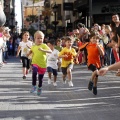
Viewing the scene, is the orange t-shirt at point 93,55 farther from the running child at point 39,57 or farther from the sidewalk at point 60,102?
the running child at point 39,57

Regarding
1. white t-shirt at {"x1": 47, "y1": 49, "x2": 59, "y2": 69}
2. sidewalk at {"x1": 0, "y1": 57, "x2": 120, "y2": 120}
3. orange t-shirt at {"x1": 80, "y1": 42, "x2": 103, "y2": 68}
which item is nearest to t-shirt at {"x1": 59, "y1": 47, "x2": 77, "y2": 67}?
white t-shirt at {"x1": 47, "y1": 49, "x2": 59, "y2": 69}

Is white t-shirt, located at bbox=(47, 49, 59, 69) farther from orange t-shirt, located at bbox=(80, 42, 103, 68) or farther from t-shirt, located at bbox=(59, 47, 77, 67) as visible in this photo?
orange t-shirt, located at bbox=(80, 42, 103, 68)

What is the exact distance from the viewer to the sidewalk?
9.17 meters

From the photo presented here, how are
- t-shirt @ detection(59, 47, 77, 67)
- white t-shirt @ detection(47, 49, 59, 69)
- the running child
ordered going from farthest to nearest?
white t-shirt @ detection(47, 49, 59, 69)
t-shirt @ detection(59, 47, 77, 67)
the running child

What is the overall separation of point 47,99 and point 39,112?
1904 mm

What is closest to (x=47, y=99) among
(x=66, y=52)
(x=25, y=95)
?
(x=25, y=95)

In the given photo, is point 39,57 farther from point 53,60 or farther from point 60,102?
point 53,60

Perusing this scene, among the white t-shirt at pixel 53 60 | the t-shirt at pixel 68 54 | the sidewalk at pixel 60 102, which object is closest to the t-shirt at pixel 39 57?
the sidewalk at pixel 60 102

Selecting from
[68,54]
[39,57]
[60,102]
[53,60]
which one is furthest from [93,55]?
[53,60]

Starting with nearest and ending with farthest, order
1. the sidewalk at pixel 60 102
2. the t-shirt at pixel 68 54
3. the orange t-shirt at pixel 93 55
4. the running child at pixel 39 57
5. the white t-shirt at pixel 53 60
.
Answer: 1. the sidewalk at pixel 60 102
2. the running child at pixel 39 57
3. the orange t-shirt at pixel 93 55
4. the t-shirt at pixel 68 54
5. the white t-shirt at pixel 53 60

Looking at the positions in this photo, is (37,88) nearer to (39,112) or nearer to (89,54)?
(89,54)

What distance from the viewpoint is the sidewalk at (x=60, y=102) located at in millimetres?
9172

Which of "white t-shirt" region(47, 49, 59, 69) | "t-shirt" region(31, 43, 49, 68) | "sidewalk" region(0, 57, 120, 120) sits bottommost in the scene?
"sidewalk" region(0, 57, 120, 120)

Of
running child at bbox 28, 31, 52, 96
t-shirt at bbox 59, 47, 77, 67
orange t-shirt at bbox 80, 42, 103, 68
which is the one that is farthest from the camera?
t-shirt at bbox 59, 47, 77, 67
